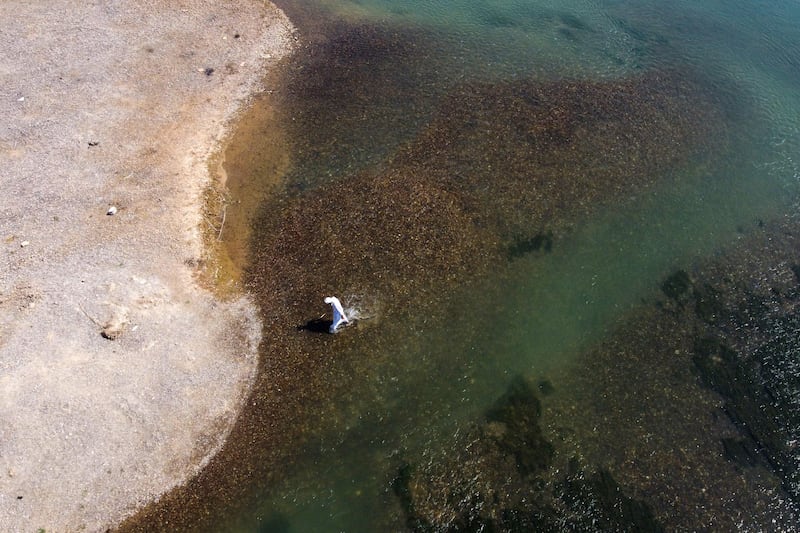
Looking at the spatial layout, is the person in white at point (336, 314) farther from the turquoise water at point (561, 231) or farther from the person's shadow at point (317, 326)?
the turquoise water at point (561, 231)

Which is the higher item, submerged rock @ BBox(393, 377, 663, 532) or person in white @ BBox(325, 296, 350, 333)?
person in white @ BBox(325, 296, 350, 333)

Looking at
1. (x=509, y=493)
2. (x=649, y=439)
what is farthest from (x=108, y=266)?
(x=649, y=439)

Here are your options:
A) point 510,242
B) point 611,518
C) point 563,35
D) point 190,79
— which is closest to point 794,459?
point 611,518

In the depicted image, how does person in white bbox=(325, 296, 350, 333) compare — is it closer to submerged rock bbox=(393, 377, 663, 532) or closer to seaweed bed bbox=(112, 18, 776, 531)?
seaweed bed bbox=(112, 18, 776, 531)

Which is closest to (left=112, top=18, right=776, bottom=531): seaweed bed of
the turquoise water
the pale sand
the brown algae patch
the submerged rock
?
the submerged rock

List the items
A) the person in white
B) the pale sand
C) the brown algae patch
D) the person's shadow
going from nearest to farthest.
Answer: the pale sand < the person in white < the person's shadow < the brown algae patch

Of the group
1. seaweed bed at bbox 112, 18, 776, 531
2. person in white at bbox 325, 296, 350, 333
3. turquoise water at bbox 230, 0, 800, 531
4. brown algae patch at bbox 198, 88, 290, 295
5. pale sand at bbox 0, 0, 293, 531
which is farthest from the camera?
brown algae patch at bbox 198, 88, 290, 295

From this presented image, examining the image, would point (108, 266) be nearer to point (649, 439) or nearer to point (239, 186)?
point (239, 186)
